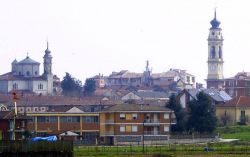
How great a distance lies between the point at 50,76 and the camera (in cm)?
19525

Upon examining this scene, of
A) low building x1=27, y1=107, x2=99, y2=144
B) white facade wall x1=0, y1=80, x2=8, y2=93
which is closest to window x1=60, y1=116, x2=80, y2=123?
low building x1=27, y1=107, x2=99, y2=144

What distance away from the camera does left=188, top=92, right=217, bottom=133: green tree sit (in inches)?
3829

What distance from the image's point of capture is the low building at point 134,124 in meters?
91.8

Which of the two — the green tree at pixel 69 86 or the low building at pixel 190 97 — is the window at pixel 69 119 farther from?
the green tree at pixel 69 86

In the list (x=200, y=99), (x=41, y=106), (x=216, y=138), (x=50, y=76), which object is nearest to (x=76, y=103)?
(x=41, y=106)

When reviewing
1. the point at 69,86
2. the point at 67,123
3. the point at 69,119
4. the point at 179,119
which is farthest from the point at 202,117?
the point at 69,86

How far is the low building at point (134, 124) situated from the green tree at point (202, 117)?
4957 mm

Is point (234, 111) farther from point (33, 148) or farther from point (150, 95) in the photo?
point (33, 148)

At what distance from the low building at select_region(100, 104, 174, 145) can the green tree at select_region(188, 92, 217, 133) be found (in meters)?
4.96

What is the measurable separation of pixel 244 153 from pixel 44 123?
118ft

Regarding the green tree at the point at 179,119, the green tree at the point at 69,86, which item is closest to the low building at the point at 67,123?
the green tree at the point at 179,119

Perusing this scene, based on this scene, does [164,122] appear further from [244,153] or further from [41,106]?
[41,106]

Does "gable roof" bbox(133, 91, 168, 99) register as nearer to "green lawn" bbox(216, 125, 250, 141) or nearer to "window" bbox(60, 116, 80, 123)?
"green lawn" bbox(216, 125, 250, 141)

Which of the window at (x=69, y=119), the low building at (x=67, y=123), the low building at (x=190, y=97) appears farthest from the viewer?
the low building at (x=190, y=97)
